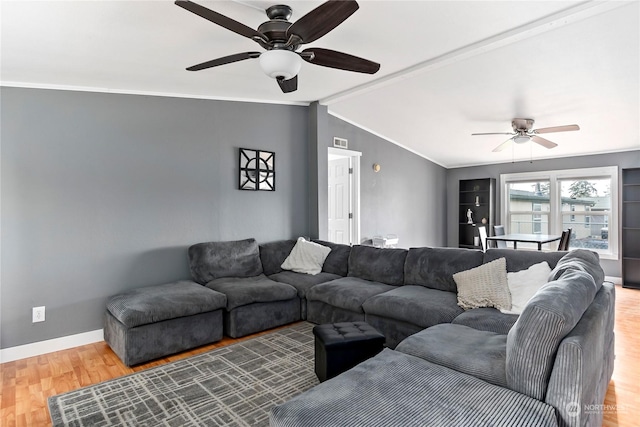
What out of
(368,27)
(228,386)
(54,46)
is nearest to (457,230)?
(368,27)

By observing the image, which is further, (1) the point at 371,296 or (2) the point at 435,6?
(1) the point at 371,296

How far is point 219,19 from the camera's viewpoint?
74.8 inches

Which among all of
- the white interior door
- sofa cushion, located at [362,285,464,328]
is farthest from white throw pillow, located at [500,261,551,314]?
the white interior door

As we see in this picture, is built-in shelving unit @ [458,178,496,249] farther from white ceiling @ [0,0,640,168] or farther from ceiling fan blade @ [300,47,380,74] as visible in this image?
ceiling fan blade @ [300,47,380,74]

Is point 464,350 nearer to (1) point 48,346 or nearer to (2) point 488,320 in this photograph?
(2) point 488,320

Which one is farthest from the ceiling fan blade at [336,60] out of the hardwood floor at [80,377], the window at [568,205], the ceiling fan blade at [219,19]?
the window at [568,205]

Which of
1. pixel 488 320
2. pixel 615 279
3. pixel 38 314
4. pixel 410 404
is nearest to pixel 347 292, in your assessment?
pixel 488 320

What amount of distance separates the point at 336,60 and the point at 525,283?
2210 millimetres

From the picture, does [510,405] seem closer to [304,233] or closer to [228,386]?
[228,386]

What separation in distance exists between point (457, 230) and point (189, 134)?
20.0ft

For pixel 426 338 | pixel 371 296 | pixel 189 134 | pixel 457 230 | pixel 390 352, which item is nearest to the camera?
pixel 390 352

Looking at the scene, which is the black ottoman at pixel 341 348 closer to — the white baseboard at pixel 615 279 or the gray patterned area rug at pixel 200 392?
the gray patterned area rug at pixel 200 392

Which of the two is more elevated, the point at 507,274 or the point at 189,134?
the point at 189,134

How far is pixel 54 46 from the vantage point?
2.46 meters
